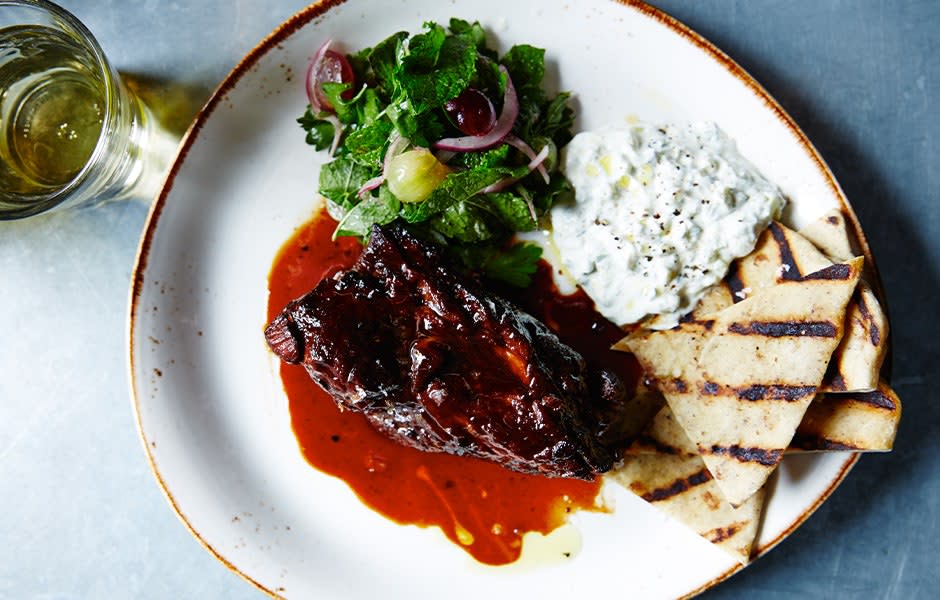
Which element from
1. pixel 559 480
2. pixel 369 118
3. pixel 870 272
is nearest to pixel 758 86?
pixel 870 272

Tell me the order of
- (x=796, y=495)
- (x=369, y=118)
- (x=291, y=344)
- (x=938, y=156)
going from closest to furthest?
(x=291, y=344), (x=369, y=118), (x=796, y=495), (x=938, y=156)

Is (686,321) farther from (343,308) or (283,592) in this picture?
(283,592)

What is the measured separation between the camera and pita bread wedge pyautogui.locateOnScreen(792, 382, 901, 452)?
3801 mm

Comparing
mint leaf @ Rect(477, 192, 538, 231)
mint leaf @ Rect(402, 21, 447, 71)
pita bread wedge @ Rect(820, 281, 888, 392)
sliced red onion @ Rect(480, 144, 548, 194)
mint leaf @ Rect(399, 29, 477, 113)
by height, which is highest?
mint leaf @ Rect(402, 21, 447, 71)

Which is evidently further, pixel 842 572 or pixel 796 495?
pixel 842 572

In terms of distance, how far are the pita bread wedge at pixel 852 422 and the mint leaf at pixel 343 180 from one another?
2653 mm

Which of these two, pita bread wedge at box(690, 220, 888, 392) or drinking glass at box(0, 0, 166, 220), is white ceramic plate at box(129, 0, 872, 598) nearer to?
pita bread wedge at box(690, 220, 888, 392)

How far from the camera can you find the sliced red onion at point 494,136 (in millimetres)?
3709

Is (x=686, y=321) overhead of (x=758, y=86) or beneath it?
beneath

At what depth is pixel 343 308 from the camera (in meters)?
3.45

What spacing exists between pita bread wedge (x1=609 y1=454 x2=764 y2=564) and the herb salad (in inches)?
48.7

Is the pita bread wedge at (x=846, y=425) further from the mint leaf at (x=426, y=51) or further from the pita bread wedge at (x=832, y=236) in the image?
the mint leaf at (x=426, y=51)

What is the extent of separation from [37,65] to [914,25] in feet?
16.4

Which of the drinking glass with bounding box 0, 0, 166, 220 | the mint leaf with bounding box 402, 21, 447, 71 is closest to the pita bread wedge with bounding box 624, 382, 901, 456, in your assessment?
the mint leaf with bounding box 402, 21, 447, 71
